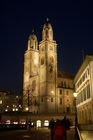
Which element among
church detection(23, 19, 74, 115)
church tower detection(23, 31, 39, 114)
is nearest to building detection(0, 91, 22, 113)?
church tower detection(23, 31, 39, 114)

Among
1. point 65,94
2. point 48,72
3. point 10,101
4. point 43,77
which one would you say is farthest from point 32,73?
point 10,101

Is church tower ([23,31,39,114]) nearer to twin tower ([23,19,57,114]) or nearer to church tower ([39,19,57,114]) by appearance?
twin tower ([23,19,57,114])

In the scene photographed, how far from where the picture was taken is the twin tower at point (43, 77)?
8362 centimetres

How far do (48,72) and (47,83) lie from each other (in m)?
4.89

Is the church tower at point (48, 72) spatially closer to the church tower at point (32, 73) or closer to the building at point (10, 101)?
the church tower at point (32, 73)

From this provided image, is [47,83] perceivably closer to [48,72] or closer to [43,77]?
[43,77]

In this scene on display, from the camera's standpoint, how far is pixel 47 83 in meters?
85.0

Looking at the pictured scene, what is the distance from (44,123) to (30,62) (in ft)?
127

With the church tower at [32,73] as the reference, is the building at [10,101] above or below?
below

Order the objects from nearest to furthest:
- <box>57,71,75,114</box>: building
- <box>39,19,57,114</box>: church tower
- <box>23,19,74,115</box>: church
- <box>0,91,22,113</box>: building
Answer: <box>39,19,57,114</box>: church tower < <box>23,19,74,115</box>: church < <box>57,71,75,114</box>: building < <box>0,91,22,113</box>: building

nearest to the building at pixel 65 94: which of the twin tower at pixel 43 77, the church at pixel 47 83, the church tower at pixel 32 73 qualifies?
the church at pixel 47 83

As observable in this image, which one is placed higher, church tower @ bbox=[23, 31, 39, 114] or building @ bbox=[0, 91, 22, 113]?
church tower @ bbox=[23, 31, 39, 114]

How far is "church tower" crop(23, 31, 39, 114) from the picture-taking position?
89.6 meters

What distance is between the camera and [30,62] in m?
98.3
